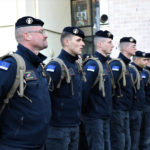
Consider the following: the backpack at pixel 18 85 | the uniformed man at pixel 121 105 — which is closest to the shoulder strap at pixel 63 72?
the backpack at pixel 18 85

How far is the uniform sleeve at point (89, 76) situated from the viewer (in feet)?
15.3

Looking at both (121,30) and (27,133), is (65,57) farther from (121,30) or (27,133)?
(121,30)

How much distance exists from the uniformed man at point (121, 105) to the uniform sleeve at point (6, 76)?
2.74m

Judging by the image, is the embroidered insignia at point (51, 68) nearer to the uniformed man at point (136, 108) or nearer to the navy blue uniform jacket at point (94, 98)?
the navy blue uniform jacket at point (94, 98)

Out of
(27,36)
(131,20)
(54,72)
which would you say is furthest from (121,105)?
(131,20)

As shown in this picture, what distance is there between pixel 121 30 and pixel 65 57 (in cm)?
504

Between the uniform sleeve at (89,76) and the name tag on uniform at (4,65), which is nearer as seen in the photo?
the name tag on uniform at (4,65)

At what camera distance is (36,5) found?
43.7 ft

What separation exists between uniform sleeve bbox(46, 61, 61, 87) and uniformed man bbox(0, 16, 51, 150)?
85 cm

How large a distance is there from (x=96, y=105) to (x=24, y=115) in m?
2.01

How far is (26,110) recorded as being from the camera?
291cm

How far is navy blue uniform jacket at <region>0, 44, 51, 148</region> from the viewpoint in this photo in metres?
2.88

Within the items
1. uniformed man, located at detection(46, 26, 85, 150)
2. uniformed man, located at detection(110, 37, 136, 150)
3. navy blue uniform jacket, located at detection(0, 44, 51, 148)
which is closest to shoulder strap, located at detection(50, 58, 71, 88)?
uniformed man, located at detection(46, 26, 85, 150)

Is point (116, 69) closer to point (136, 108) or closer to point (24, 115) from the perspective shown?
point (136, 108)
